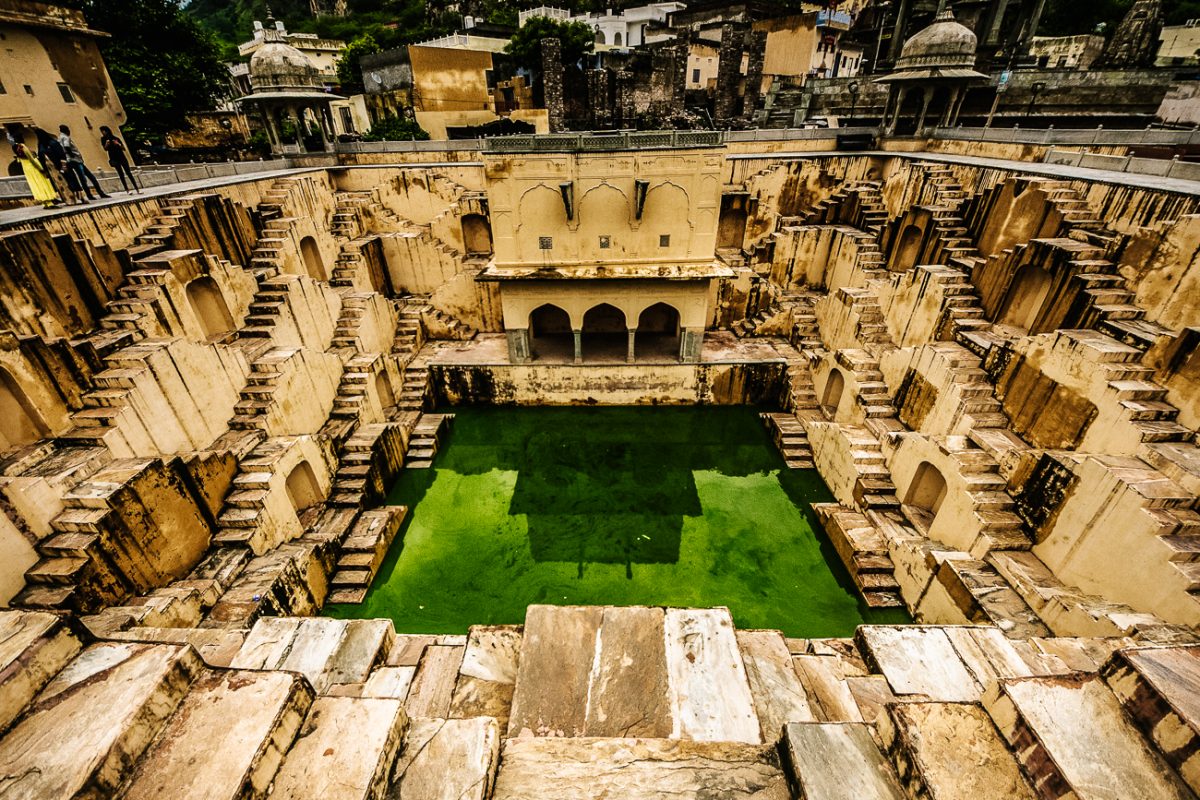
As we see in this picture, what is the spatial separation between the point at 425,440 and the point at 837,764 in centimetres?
1366

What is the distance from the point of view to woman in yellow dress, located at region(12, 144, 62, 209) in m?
9.57

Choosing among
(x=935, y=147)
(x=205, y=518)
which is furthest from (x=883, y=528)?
(x=935, y=147)

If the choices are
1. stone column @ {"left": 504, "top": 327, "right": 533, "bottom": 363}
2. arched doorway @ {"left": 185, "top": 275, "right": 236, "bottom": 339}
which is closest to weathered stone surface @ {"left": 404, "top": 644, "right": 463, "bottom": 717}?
arched doorway @ {"left": 185, "top": 275, "right": 236, "bottom": 339}

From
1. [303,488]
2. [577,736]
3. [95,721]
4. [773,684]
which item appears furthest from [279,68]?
[773,684]

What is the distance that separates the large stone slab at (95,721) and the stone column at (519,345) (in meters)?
13.7

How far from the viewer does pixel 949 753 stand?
7.43ft

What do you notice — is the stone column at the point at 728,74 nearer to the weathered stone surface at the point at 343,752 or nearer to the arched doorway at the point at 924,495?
the arched doorway at the point at 924,495

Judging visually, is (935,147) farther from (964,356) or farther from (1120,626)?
(1120,626)

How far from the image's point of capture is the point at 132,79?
22.4m

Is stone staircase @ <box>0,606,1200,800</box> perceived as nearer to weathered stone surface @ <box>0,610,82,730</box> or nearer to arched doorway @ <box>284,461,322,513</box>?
weathered stone surface @ <box>0,610,82,730</box>

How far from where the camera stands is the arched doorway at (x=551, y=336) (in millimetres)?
16938

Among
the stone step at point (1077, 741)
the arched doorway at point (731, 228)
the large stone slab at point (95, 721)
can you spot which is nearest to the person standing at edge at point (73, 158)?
the large stone slab at point (95, 721)

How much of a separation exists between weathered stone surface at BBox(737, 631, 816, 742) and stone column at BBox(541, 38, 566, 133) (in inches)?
1051

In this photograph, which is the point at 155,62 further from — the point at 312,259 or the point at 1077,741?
the point at 1077,741
